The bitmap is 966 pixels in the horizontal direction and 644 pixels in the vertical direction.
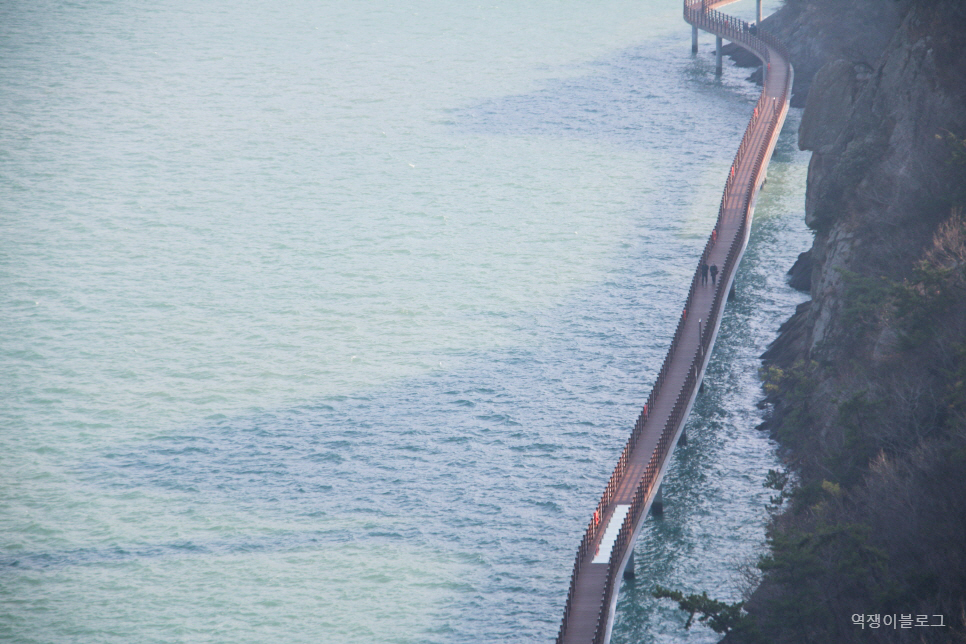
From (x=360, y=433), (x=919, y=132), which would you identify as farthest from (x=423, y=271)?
(x=919, y=132)

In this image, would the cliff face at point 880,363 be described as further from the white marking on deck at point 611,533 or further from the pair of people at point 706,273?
the white marking on deck at point 611,533

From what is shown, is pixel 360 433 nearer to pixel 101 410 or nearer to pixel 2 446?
pixel 101 410

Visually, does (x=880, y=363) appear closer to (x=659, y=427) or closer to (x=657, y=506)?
(x=659, y=427)

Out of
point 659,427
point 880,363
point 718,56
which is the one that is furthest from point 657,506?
point 718,56

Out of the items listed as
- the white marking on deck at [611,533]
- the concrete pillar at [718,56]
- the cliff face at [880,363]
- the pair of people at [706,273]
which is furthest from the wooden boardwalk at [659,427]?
the concrete pillar at [718,56]

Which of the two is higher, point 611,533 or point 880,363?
point 880,363
